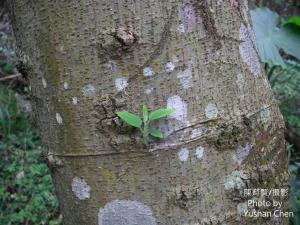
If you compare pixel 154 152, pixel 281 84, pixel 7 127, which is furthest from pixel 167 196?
pixel 281 84

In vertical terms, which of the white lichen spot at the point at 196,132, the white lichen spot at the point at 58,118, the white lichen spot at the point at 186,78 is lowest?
the white lichen spot at the point at 196,132

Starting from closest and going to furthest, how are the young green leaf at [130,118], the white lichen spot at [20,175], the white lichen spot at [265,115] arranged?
the young green leaf at [130,118] < the white lichen spot at [265,115] < the white lichen spot at [20,175]

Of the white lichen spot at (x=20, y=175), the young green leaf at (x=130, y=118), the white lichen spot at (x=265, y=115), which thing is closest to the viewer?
the young green leaf at (x=130, y=118)

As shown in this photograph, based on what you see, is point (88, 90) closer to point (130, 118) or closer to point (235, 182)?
point (130, 118)

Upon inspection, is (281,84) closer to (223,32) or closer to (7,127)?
(7,127)

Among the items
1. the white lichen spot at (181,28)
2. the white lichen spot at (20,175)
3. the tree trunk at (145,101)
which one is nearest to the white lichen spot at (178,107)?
the tree trunk at (145,101)

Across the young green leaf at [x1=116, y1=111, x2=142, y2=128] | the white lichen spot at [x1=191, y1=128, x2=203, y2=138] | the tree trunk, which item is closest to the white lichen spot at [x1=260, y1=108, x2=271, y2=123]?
the tree trunk

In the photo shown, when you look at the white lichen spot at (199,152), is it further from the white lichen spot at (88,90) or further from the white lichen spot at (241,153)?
the white lichen spot at (88,90)

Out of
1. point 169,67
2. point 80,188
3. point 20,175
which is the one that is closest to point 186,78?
point 169,67
